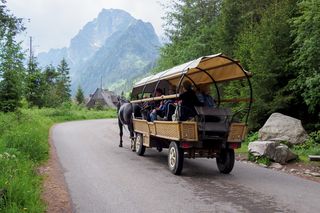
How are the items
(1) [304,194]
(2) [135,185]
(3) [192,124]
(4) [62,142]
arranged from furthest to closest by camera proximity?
(4) [62,142] → (3) [192,124] → (2) [135,185] → (1) [304,194]

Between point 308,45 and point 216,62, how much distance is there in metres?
5.47

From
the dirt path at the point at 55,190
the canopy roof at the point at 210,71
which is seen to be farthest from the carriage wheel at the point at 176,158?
the dirt path at the point at 55,190

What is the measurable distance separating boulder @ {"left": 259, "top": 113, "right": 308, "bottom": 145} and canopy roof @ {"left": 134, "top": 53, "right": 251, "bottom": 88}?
4830 millimetres

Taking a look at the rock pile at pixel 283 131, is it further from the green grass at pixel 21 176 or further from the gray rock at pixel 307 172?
the green grass at pixel 21 176

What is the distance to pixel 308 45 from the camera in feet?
50.8

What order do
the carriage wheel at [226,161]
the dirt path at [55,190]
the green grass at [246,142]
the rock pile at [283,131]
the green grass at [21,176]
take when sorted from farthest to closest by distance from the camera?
1. the rock pile at [283,131]
2. the green grass at [246,142]
3. the carriage wheel at [226,161]
4. the dirt path at [55,190]
5. the green grass at [21,176]

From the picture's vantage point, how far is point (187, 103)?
1089cm

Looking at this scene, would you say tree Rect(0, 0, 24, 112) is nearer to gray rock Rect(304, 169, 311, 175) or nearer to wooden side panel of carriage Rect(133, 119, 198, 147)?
wooden side panel of carriage Rect(133, 119, 198, 147)

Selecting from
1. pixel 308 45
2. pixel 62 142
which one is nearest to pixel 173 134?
pixel 308 45

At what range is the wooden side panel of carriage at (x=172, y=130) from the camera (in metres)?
10.2

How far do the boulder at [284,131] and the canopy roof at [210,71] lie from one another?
4.83 metres

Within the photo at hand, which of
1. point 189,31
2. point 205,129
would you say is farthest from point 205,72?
point 189,31

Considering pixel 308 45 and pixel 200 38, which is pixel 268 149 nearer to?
A: pixel 308 45

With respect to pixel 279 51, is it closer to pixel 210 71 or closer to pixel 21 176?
pixel 210 71
